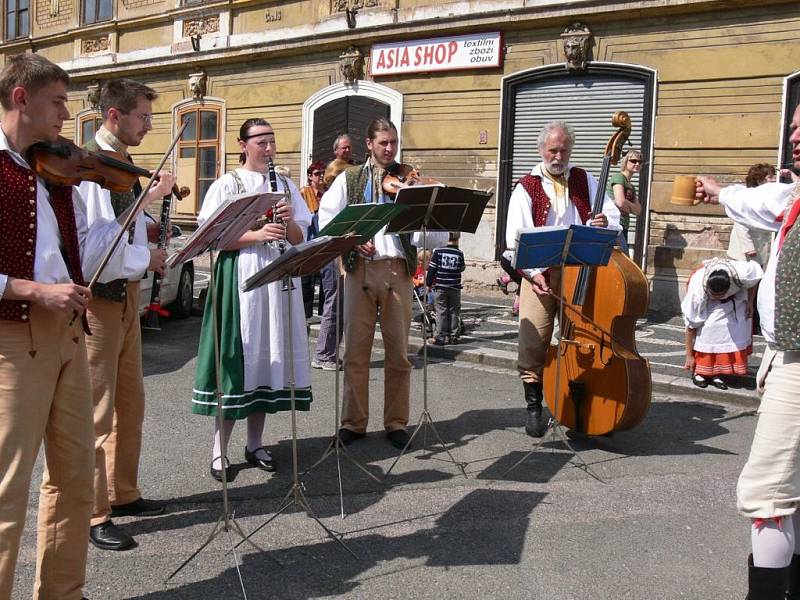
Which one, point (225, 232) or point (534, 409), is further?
point (534, 409)

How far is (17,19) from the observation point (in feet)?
76.9

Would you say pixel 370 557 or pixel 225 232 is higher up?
pixel 225 232

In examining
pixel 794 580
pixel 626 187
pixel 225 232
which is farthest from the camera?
pixel 626 187

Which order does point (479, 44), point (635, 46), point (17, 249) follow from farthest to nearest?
point (479, 44) < point (635, 46) < point (17, 249)

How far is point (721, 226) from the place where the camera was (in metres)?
11.0

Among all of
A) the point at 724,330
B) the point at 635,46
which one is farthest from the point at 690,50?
the point at 724,330

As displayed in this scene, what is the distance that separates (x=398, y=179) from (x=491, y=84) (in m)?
8.23

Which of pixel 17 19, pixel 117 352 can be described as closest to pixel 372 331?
pixel 117 352

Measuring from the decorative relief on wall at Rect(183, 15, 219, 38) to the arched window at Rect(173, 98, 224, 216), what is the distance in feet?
4.63

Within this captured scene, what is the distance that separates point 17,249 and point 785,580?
285 centimetres

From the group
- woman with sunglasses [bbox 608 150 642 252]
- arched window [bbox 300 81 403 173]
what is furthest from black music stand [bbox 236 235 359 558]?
arched window [bbox 300 81 403 173]

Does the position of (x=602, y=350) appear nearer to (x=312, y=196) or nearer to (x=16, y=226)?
(x=16, y=226)

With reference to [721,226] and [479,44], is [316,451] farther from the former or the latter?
[479,44]

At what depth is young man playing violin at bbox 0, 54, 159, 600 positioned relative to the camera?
2652mm
